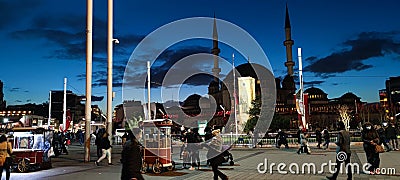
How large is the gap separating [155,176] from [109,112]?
7.73m

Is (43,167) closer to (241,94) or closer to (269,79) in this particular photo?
(269,79)

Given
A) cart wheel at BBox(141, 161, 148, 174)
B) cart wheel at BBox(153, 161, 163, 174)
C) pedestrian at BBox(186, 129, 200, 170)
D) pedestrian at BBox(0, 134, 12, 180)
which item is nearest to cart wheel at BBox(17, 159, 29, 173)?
pedestrian at BBox(0, 134, 12, 180)

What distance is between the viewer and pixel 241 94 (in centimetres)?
7881


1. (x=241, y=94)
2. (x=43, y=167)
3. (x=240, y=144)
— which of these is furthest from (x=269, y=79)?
(x=43, y=167)

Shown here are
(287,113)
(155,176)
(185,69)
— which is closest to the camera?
(155,176)

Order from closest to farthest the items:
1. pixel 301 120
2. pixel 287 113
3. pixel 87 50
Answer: pixel 87 50 < pixel 301 120 < pixel 287 113

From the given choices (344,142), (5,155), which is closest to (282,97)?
(344,142)

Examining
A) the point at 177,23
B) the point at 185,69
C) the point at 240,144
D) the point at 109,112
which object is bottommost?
the point at 240,144

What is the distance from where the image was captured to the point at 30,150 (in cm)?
1602

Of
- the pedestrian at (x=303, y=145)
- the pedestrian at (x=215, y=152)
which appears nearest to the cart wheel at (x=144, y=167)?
the pedestrian at (x=215, y=152)

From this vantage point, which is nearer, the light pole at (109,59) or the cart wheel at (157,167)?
the cart wheel at (157,167)

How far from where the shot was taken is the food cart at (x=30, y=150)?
51.6 feet

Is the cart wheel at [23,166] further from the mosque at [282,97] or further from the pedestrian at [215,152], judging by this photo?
the mosque at [282,97]

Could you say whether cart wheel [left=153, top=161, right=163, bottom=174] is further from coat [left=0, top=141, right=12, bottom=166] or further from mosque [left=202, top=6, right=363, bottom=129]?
mosque [left=202, top=6, right=363, bottom=129]
